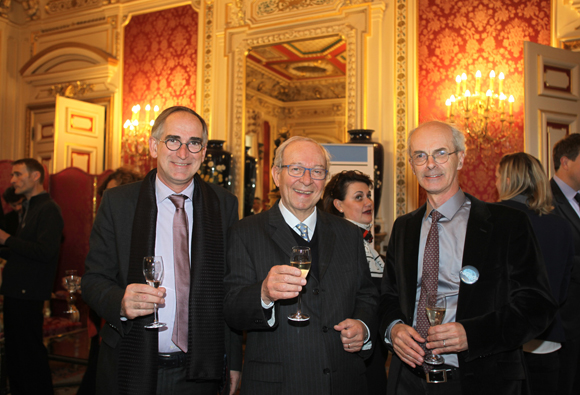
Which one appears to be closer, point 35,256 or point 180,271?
point 180,271

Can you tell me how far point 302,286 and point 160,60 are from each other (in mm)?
5872

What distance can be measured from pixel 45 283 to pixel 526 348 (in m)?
3.09

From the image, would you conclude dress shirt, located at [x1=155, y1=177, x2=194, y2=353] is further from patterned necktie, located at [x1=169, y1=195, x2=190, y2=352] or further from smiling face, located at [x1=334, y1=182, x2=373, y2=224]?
smiling face, located at [x1=334, y1=182, x2=373, y2=224]

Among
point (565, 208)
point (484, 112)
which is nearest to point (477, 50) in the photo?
point (484, 112)

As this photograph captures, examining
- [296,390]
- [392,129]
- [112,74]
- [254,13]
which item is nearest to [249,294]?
[296,390]

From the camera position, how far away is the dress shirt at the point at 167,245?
5.85ft

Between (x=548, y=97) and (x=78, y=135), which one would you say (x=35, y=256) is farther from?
(x=548, y=97)

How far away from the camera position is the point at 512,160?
253 centimetres

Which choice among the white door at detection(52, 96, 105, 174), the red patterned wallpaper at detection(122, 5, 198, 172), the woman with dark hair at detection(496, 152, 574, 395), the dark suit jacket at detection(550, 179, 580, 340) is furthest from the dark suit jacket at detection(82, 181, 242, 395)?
the white door at detection(52, 96, 105, 174)

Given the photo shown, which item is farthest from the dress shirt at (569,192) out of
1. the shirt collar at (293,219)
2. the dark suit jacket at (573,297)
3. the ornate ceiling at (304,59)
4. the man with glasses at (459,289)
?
the ornate ceiling at (304,59)

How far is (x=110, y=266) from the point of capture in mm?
1822

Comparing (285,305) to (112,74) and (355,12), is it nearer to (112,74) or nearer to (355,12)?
(355,12)

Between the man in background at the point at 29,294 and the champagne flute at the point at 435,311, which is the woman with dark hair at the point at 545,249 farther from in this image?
the man in background at the point at 29,294

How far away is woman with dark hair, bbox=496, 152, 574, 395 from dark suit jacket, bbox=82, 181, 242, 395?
5.94ft
